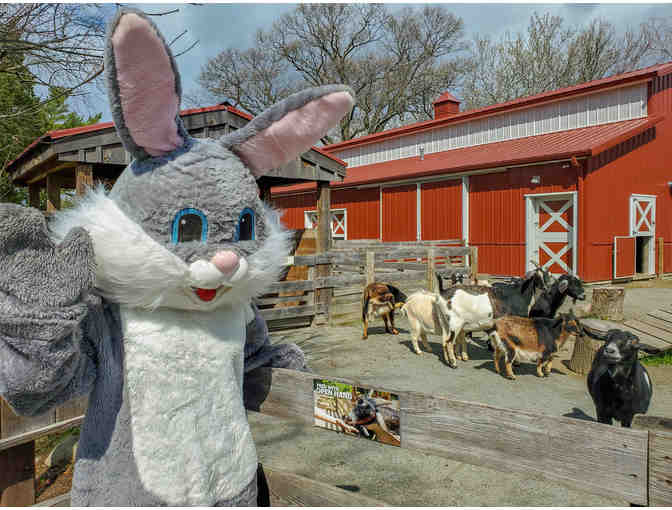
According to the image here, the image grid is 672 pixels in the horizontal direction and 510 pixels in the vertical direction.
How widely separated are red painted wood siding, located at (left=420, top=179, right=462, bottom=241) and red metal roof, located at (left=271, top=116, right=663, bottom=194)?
0.51m

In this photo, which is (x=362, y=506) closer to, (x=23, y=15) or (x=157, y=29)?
(x=157, y=29)

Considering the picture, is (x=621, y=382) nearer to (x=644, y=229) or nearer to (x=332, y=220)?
(x=644, y=229)

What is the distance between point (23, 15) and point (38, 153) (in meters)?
3.14

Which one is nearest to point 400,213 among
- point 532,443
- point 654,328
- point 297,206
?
point 297,206

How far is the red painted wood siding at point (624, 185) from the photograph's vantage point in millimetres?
12545

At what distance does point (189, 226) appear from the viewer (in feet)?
5.05

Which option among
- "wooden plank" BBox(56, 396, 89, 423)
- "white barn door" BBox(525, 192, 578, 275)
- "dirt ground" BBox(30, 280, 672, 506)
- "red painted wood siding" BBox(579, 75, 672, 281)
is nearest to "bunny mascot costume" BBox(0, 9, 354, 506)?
"dirt ground" BBox(30, 280, 672, 506)

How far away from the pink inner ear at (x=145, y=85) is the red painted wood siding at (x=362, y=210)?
16.9m

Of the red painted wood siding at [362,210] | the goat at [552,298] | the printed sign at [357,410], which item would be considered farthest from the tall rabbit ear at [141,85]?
the red painted wood siding at [362,210]

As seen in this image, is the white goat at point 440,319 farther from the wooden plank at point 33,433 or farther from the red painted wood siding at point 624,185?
the red painted wood siding at point 624,185

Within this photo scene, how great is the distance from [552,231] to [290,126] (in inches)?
521

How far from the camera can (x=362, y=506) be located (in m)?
1.57

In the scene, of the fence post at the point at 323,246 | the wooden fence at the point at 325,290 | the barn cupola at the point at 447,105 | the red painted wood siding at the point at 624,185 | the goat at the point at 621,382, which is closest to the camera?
the goat at the point at 621,382

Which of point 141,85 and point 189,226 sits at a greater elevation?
point 141,85
